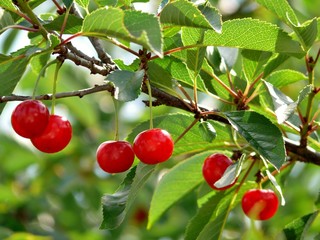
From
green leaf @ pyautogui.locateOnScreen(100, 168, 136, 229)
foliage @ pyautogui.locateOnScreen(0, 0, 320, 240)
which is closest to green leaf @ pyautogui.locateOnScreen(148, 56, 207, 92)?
foliage @ pyautogui.locateOnScreen(0, 0, 320, 240)

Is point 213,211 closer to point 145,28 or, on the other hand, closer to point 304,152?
point 304,152

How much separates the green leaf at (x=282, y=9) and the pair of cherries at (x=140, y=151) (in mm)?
491

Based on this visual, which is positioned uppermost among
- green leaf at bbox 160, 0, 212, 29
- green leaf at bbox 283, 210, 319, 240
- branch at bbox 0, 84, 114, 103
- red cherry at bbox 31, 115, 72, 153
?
green leaf at bbox 160, 0, 212, 29

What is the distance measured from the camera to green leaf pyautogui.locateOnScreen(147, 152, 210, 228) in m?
2.69

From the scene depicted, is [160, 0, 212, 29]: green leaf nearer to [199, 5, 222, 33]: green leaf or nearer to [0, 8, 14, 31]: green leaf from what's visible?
[199, 5, 222, 33]: green leaf

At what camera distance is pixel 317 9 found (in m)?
4.63

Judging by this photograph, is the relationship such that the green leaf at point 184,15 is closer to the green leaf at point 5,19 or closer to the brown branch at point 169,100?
the brown branch at point 169,100

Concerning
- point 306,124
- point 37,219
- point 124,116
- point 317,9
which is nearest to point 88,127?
point 124,116

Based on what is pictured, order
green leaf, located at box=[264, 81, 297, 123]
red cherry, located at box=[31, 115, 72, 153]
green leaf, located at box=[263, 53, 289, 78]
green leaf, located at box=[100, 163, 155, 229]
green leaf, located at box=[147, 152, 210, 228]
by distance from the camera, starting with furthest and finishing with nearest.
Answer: green leaf, located at box=[147, 152, 210, 228], green leaf, located at box=[263, 53, 289, 78], green leaf, located at box=[100, 163, 155, 229], red cherry, located at box=[31, 115, 72, 153], green leaf, located at box=[264, 81, 297, 123]

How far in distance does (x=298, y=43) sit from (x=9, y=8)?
31.0 inches

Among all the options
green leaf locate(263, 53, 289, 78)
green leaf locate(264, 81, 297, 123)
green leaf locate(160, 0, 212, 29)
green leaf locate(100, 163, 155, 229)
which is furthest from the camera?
green leaf locate(263, 53, 289, 78)

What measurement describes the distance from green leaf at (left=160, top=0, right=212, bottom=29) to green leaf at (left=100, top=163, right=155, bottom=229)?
48 centimetres

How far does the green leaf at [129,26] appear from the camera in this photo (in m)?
1.59

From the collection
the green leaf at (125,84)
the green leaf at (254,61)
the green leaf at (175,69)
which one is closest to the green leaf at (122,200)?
the green leaf at (175,69)
